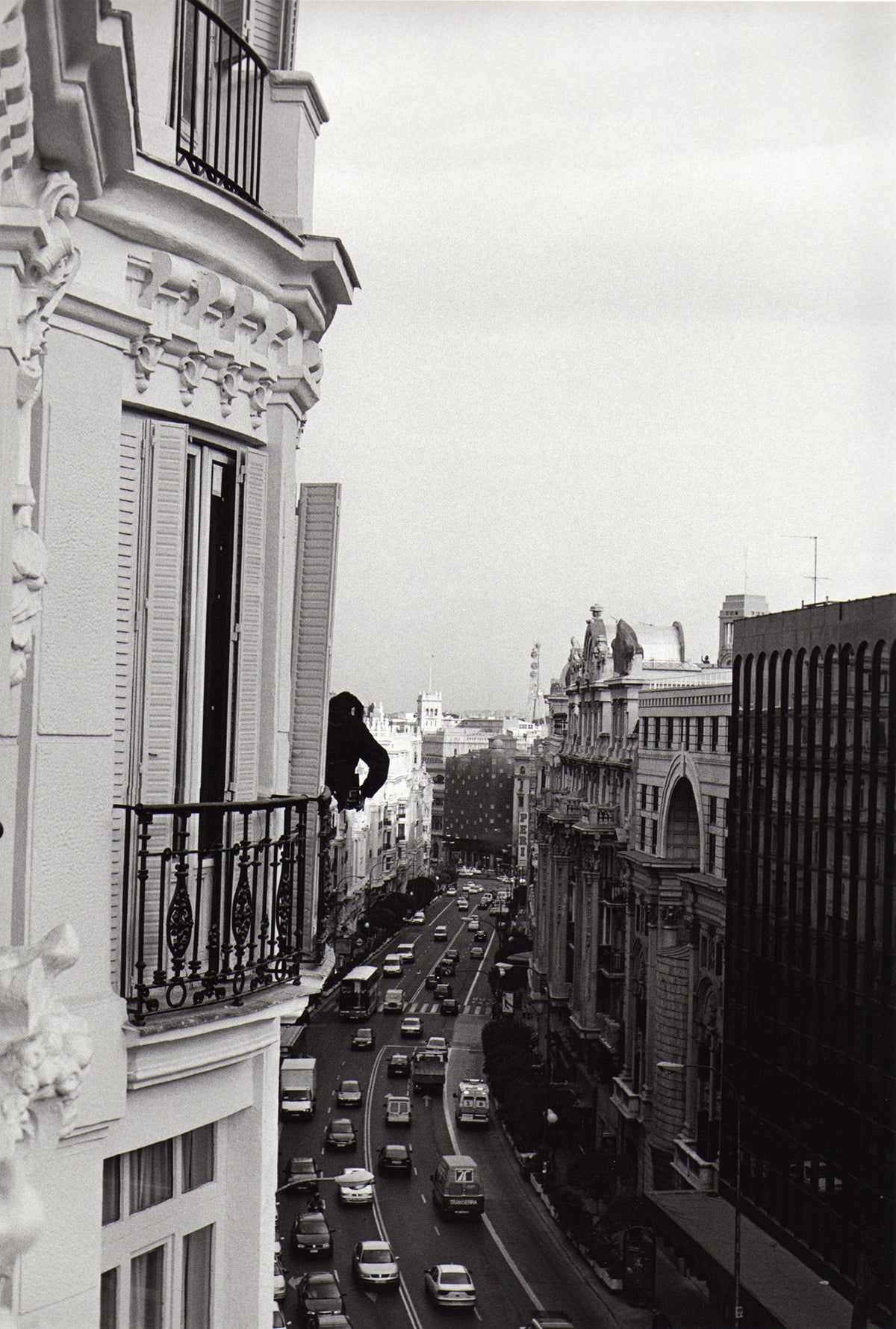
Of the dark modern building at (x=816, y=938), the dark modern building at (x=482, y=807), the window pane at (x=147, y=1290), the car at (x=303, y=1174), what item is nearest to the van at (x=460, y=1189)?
the car at (x=303, y=1174)

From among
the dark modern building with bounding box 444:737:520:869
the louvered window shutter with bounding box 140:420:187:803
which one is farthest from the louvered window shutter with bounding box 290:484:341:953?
the dark modern building with bounding box 444:737:520:869

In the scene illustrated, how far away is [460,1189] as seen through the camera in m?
28.7

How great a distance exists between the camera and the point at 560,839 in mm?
54219

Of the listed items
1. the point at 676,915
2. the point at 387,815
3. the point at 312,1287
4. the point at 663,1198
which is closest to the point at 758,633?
the point at 676,915

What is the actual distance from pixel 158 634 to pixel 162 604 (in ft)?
0.31

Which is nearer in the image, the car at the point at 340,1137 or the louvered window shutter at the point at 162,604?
the louvered window shutter at the point at 162,604

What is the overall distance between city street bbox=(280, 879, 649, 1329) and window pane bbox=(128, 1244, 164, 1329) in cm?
1944

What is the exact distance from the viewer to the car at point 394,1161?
1266 inches

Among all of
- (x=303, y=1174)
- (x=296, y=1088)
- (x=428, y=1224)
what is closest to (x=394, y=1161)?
(x=303, y=1174)

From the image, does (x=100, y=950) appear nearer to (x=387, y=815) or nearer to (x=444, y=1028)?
(x=444, y=1028)

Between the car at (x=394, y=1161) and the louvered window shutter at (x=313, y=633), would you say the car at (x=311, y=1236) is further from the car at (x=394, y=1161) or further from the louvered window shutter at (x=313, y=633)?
the louvered window shutter at (x=313, y=633)

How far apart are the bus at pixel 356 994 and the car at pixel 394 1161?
19163mm

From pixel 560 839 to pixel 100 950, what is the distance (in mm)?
51289

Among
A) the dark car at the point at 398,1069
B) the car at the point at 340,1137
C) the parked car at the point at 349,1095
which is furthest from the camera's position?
the dark car at the point at 398,1069
